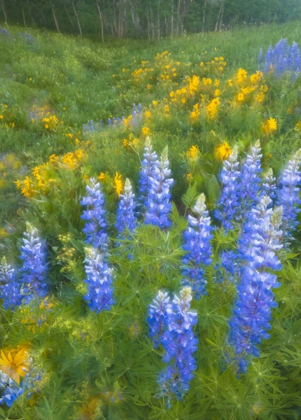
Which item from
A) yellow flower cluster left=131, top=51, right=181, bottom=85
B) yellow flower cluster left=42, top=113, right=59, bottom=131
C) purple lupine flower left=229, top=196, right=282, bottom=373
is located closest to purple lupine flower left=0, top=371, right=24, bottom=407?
purple lupine flower left=229, top=196, right=282, bottom=373

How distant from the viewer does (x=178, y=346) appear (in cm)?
155

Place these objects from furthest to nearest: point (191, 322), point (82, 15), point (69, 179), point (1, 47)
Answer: point (82, 15)
point (1, 47)
point (69, 179)
point (191, 322)

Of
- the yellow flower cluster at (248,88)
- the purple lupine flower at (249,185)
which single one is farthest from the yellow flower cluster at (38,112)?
the purple lupine flower at (249,185)

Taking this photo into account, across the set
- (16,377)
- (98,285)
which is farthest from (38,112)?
(16,377)

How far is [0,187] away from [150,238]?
4.19m

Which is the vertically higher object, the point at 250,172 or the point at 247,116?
the point at 250,172

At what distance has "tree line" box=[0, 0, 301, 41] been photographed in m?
24.5

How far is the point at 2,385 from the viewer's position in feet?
5.60

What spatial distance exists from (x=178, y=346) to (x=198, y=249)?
59 centimetres

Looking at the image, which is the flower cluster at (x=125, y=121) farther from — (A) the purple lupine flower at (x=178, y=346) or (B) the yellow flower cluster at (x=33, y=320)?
(A) the purple lupine flower at (x=178, y=346)

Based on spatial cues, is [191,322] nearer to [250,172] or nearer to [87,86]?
[250,172]

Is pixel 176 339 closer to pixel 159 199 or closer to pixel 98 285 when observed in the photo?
pixel 98 285

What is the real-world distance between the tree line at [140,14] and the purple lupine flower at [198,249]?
2375cm

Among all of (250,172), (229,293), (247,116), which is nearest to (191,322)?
(229,293)
